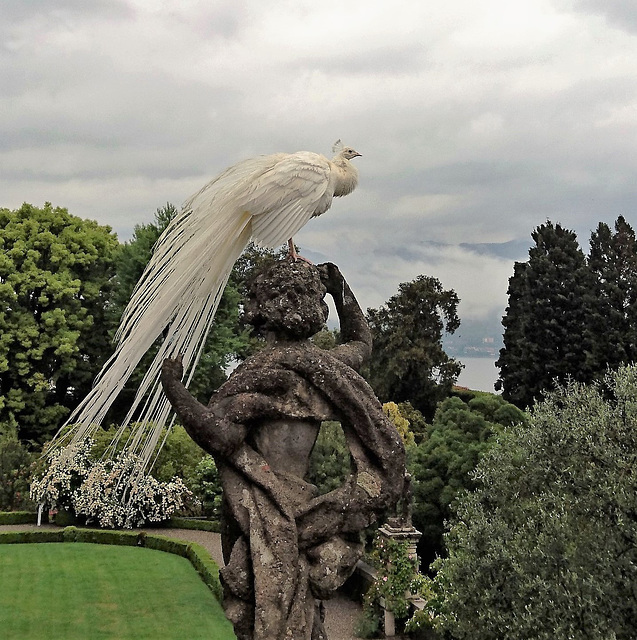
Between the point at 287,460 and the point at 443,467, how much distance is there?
14713 mm

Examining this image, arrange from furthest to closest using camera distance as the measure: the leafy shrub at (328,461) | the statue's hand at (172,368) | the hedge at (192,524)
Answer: the hedge at (192,524) < the leafy shrub at (328,461) < the statue's hand at (172,368)

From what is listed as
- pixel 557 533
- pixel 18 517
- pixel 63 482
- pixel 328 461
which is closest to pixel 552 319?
pixel 328 461

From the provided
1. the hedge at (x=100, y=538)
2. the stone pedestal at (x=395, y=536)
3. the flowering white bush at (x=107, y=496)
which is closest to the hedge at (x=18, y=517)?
the flowering white bush at (x=107, y=496)

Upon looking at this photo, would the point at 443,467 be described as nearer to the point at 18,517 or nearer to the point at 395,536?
the point at 395,536

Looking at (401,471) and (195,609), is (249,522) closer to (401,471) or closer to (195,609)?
(401,471)

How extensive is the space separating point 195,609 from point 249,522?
517 inches

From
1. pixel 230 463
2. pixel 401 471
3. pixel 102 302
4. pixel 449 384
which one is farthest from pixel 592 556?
pixel 102 302

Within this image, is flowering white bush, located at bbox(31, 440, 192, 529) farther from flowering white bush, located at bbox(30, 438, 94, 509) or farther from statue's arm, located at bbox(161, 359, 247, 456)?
statue's arm, located at bbox(161, 359, 247, 456)

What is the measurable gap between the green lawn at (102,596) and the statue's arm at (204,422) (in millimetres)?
11306

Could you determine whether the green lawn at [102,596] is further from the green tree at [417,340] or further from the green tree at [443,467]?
the green tree at [417,340]

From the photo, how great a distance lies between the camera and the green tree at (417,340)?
38.2 m

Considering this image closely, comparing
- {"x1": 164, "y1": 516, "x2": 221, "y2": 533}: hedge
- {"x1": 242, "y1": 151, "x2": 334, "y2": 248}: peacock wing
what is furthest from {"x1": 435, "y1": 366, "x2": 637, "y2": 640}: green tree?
{"x1": 164, "y1": 516, "x2": 221, "y2": 533}: hedge

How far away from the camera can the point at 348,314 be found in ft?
28.8

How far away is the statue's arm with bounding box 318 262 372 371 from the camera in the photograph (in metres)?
8.49
